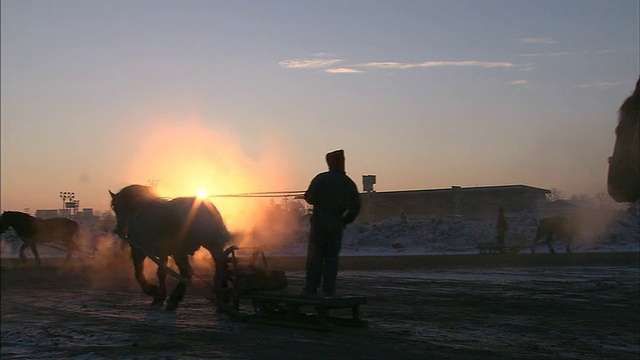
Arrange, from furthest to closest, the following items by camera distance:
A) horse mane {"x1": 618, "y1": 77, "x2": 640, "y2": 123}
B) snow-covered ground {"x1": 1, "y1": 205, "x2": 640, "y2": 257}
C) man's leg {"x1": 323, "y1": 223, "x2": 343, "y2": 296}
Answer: snow-covered ground {"x1": 1, "y1": 205, "x2": 640, "y2": 257} → man's leg {"x1": 323, "y1": 223, "x2": 343, "y2": 296} → horse mane {"x1": 618, "y1": 77, "x2": 640, "y2": 123}

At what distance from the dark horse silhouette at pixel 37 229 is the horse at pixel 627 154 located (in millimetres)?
25336

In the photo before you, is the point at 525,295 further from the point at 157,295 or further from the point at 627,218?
the point at 627,218

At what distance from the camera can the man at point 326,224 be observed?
9875 mm

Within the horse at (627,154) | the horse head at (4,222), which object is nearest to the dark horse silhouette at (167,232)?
the horse at (627,154)

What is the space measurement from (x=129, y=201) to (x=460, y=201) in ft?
199

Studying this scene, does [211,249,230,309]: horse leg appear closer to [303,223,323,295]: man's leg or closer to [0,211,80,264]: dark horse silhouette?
[303,223,323,295]: man's leg

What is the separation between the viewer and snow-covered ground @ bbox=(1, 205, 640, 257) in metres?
38.4

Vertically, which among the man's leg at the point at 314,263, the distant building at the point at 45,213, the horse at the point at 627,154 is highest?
the horse at the point at 627,154

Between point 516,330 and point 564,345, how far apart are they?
4.07 feet

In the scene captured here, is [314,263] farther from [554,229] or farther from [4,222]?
[554,229]

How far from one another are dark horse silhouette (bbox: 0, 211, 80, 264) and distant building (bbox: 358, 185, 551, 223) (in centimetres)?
4165

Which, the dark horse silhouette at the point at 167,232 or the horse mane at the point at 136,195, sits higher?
the horse mane at the point at 136,195

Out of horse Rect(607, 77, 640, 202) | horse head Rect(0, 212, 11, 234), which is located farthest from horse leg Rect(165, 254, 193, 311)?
horse head Rect(0, 212, 11, 234)

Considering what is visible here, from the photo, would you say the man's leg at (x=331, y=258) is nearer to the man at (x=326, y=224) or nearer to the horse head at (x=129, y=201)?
the man at (x=326, y=224)
